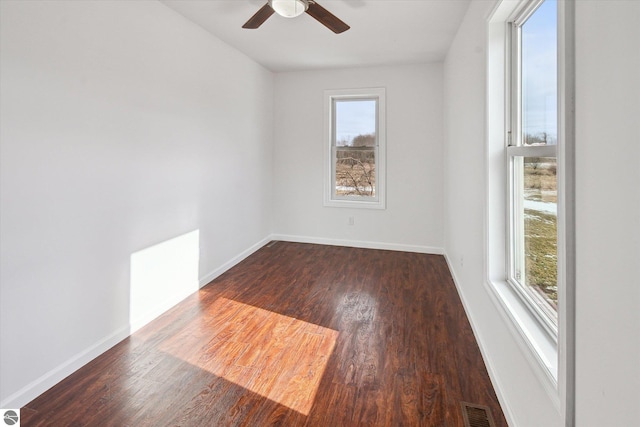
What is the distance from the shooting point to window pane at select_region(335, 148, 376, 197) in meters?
5.23

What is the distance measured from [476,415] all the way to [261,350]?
1358 mm

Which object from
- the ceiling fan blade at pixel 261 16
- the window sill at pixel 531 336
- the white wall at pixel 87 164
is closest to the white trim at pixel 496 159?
the window sill at pixel 531 336

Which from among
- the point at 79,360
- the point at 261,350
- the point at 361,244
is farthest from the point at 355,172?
the point at 79,360

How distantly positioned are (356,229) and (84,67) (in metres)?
3.84

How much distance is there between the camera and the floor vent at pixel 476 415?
68.3 inches

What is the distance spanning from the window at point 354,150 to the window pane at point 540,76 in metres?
3.15

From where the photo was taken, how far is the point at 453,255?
396cm

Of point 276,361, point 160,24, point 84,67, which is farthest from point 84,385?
point 160,24

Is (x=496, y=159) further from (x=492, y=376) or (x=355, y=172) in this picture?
(x=355, y=172)

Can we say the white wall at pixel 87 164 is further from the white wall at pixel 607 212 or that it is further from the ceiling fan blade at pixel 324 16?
the white wall at pixel 607 212

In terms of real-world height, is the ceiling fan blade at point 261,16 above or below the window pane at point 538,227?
above

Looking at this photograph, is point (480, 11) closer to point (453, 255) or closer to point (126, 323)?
point (453, 255)

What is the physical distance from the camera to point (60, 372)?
6.92 ft

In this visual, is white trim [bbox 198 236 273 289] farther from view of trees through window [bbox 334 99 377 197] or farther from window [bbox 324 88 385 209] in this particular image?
view of trees through window [bbox 334 99 377 197]
